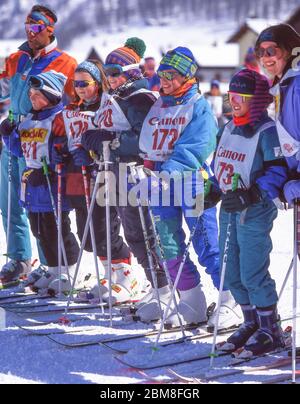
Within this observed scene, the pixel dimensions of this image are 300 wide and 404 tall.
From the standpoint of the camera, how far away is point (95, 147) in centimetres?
545

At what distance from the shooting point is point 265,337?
4.58m

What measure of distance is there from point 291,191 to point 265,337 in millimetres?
956

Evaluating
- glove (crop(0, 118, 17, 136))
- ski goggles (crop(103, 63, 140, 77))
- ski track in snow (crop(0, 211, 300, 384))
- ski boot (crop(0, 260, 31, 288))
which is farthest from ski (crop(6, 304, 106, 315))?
ski goggles (crop(103, 63, 140, 77))

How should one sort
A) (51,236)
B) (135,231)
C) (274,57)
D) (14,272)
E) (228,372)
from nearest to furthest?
1. (228,372)
2. (274,57)
3. (135,231)
4. (51,236)
5. (14,272)

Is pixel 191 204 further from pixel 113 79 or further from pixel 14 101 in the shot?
pixel 14 101

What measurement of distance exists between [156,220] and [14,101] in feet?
6.91

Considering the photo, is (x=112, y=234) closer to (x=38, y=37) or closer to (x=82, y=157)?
(x=82, y=157)

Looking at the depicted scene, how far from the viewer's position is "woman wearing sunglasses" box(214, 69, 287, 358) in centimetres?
439

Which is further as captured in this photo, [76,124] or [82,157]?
[76,124]

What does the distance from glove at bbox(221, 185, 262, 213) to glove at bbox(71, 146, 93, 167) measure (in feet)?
5.55

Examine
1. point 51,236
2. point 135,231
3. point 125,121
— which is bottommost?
point 51,236

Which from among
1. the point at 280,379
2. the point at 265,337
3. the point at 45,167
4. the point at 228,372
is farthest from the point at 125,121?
the point at 280,379

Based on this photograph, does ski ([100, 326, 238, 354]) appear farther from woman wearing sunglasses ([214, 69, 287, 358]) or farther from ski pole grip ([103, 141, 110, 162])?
ski pole grip ([103, 141, 110, 162])
